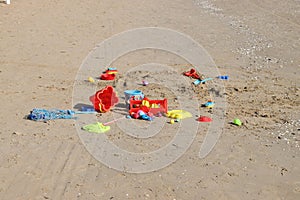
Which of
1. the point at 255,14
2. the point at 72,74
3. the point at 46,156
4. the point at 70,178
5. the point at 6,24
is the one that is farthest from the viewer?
the point at 255,14

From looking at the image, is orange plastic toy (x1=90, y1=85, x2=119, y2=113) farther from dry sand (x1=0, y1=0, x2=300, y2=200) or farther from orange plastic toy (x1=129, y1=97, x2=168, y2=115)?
dry sand (x1=0, y1=0, x2=300, y2=200)

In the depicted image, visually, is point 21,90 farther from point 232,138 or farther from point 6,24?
point 6,24

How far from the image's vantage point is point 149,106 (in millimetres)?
6055

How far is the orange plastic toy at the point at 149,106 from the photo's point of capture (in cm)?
600

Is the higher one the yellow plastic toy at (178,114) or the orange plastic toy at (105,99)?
the orange plastic toy at (105,99)

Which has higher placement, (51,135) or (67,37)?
(67,37)

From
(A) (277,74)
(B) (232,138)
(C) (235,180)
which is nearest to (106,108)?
(B) (232,138)

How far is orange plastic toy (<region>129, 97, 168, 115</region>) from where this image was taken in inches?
236

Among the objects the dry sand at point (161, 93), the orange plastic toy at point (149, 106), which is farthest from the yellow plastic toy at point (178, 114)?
the dry sand at point (161, 93)

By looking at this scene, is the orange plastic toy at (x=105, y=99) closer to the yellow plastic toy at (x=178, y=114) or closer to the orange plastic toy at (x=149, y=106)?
the orange plastic toy at (x=149, y=106)

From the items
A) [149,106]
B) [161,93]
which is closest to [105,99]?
[149,106]

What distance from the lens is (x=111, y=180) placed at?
462 centimetres

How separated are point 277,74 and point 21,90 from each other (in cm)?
426

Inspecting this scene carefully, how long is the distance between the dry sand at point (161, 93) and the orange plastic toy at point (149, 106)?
59 centimetres
